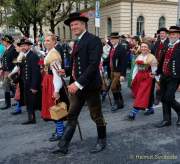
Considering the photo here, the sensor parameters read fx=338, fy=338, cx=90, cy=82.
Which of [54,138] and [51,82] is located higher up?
[51,82]

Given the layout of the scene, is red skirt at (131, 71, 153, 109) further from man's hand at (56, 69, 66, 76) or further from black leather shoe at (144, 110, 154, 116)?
man's hand at (56, 69, 66, 76)

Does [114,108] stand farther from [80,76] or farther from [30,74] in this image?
[80,76]

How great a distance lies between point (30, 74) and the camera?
21.2ft

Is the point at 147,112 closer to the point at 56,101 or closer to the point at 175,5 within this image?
the point at 56,101

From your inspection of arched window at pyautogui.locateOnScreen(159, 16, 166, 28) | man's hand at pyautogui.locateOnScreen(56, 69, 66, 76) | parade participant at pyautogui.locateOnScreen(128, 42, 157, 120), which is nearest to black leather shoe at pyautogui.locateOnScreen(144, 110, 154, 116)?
parade participant at pyautogui.locateOnScreen(128, 42, 157, 120)

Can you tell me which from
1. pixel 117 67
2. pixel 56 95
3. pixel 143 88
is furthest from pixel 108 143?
pixel 117 67

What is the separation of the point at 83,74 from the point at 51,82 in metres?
1.13

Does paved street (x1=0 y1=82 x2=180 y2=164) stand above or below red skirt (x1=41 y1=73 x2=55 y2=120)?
below

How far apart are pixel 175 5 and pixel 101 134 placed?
1324 inches

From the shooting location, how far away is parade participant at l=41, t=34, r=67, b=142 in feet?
17.3

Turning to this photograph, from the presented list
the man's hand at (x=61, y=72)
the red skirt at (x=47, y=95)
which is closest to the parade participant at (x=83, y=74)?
the man's hand at (x=61, y=72)

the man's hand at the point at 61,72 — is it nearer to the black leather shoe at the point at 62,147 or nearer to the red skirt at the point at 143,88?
the black leather shoe at the point at 62,147

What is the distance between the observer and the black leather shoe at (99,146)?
5012 mm

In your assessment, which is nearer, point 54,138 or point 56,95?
point 56,95
